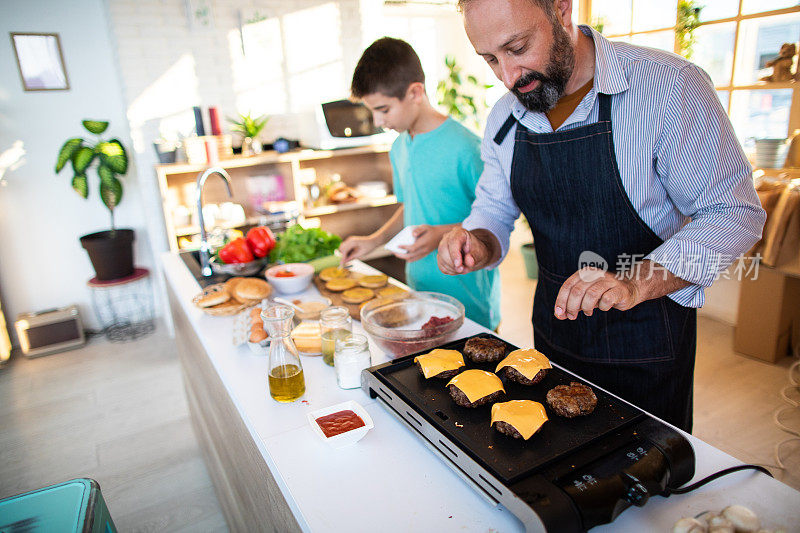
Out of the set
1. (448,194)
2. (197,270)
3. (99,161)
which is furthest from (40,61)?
(448,194)

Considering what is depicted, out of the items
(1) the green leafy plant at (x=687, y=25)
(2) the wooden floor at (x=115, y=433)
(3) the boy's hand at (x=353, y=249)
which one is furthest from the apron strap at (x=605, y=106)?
(1) the green leafy plant at (x=687, y=25)

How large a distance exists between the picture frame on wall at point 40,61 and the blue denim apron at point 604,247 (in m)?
3.88

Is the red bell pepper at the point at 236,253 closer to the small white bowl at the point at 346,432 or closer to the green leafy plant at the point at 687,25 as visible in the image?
the small white bowl at the point at 346,432

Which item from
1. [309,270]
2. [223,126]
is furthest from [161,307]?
[309,270]

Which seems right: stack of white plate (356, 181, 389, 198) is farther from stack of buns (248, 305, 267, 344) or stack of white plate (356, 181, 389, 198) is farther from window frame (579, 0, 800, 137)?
stack of buns (248, 305, 267, 344)

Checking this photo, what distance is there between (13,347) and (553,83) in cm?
460

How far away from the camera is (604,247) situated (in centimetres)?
144

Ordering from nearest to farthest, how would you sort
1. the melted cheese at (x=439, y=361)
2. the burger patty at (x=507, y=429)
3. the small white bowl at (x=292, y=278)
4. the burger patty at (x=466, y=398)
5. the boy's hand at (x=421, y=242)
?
the burger patty at (x=507, y=429)
the burger patty at (x=466, y=398)
the melted cheese at (x=439, y=361)
the boy's hand at (x=421, y=242)
the small white bowl at (x=292, y=278)

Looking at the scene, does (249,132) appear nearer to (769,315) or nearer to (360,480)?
(360,480)

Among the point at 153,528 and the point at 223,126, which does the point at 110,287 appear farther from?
the point at 153,528

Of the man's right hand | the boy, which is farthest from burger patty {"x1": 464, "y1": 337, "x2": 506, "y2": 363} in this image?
the boy

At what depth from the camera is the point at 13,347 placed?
4.18 m

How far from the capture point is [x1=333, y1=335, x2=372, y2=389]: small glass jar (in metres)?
1.28

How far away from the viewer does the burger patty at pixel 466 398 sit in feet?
3.39
